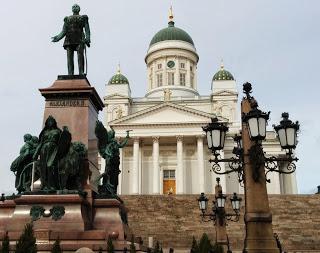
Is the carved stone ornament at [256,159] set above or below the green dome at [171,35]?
below

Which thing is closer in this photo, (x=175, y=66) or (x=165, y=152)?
(x=165, y=152)

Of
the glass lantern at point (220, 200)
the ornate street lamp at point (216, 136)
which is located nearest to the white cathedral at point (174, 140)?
the glass lantern at point (220, 200)

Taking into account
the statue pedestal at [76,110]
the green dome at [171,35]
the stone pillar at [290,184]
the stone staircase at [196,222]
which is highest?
the green dome at [171,35]

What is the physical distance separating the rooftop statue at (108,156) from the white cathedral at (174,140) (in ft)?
111

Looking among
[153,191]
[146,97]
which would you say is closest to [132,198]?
[153,191]

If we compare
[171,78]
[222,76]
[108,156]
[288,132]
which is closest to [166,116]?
[222,76]

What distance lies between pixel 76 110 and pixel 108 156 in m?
1.23

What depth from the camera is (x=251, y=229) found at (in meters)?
5.56

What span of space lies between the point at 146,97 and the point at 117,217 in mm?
51959

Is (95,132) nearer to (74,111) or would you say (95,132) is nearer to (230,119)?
(74,111)

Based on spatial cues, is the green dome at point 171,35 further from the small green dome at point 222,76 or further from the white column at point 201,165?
the white column at point 201,165

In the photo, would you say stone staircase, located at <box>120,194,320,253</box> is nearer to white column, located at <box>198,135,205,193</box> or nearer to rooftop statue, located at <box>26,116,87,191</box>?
rooftop statue, located at <box>26,116,87,191</box>

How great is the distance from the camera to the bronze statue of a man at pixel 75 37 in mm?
10078

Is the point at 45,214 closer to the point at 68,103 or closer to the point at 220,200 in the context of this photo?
the point at 68,103
